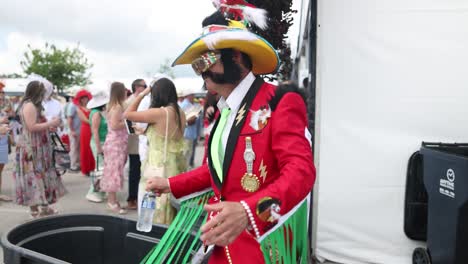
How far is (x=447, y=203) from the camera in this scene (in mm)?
2895

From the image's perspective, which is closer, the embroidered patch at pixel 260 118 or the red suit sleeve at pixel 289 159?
the red suit sleeve at pixel 289 159

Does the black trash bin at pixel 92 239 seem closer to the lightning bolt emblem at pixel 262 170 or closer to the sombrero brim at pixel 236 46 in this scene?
the lightning bolt emblem at pixel 262 170

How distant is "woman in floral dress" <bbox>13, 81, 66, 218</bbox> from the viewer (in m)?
4.75

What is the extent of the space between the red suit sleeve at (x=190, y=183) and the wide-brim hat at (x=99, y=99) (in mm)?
4493

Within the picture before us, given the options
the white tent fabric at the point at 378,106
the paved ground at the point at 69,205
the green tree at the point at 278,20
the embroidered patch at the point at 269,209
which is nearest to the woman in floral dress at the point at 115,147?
the paved ground at the point at 69,205

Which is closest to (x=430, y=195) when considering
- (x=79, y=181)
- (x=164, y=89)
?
(x=164, y=89)

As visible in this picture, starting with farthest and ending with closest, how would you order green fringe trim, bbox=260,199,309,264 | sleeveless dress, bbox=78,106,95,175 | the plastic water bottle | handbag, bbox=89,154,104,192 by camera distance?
sleeveless dress, bbox=78,106,95,175 → handbag, bbox=89,154,104,192 → the plastic water bottle → green fringe trim, bbox=260,199,309,264

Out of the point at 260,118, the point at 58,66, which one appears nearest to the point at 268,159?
the point at 260,118

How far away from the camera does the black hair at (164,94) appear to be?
411cm

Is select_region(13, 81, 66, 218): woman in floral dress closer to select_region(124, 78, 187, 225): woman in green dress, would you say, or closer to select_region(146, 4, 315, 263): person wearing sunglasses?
select_region(124, 78, 187, 225): woman in green dress

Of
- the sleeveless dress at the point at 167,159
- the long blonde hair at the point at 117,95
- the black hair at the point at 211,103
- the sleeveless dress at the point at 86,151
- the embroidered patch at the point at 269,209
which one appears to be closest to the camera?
the embroidered patch at the point at 269,209

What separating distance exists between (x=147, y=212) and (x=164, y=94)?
7.61ft

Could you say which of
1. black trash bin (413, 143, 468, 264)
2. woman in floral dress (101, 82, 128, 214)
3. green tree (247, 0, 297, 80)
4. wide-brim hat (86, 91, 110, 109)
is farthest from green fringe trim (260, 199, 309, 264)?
wide-brim hat (86, 91, 110, 109)

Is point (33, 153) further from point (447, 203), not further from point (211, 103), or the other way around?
point (447, 203)
